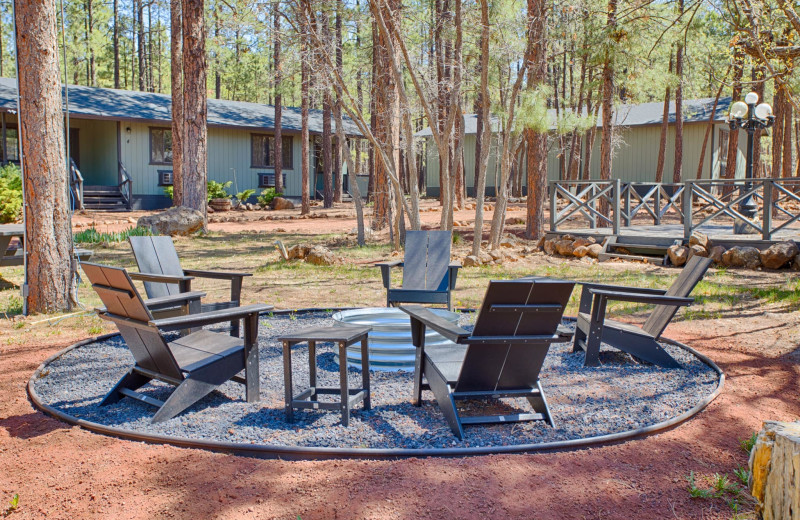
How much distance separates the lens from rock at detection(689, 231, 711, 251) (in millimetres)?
10539

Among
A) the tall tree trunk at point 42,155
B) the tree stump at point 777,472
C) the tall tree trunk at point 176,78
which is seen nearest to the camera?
the tree stump at point 777,472

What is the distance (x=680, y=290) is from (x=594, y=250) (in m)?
6.63

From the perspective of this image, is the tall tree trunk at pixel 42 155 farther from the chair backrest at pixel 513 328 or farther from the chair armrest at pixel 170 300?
the chair backrest at pixel 513 328

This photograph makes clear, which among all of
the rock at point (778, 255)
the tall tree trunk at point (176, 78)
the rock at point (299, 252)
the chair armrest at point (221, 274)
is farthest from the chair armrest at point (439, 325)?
the tall tree trunk at point (176, 78)

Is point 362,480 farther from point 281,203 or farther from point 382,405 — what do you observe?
point 281,203

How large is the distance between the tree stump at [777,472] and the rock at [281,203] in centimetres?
2182

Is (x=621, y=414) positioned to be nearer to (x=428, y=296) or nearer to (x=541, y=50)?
(x=428, y=296)

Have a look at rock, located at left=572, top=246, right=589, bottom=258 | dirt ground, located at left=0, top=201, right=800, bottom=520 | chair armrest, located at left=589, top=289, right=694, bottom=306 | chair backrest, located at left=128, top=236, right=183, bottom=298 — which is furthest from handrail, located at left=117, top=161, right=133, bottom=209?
chair armrest, located at left=589, top=289, right=694, bottom=306

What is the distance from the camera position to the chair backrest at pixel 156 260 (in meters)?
5.39

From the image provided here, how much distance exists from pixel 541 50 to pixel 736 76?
800 centimetres

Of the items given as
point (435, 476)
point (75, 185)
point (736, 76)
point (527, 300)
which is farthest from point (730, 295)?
point (75, 185)

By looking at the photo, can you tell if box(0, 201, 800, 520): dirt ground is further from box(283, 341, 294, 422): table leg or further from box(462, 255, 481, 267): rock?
box(462, 255, 481, 267): rock

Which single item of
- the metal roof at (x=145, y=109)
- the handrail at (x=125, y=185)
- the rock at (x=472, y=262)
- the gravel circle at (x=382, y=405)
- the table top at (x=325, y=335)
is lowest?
the gravel circle at (x=382, y=405)

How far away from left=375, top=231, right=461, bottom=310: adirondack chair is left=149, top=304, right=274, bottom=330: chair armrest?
91.0 inches
